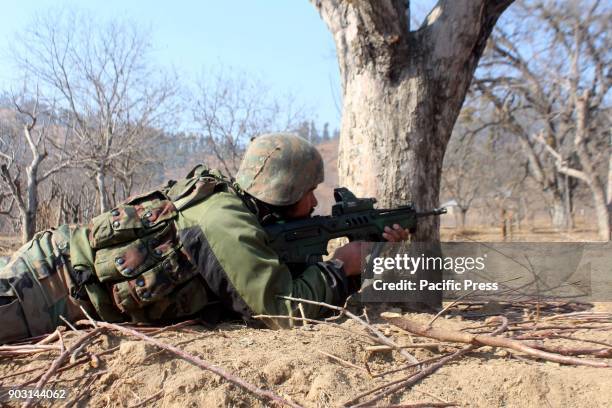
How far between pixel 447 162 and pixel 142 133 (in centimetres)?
1633

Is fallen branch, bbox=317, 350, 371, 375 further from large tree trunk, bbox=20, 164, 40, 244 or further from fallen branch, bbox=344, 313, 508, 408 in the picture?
large tree trunk, bbox=20, 164, 40, 244

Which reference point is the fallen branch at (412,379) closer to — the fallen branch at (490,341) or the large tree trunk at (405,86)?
the fallen branch at (490,341)

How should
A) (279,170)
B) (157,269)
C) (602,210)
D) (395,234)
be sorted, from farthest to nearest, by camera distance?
(602,210) → (395,234) → (279,170) → (157,269)

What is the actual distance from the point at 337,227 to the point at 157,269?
105 centimetres

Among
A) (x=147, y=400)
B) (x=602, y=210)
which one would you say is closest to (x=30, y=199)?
(x=147, y=400)

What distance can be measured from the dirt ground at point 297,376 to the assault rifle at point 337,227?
2.02 feet

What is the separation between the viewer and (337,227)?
293cm

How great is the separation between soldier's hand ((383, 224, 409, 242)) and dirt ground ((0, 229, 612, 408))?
85cm

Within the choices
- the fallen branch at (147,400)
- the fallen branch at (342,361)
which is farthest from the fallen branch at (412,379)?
the fallen branch at (147,400)

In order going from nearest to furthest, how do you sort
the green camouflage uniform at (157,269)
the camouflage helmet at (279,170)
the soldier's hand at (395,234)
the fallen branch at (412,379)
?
1. the fallen branch at (412,379)
2. the green camouflage uniform at (157,269)
3. the camouflage helmet at (279,170)
4. the soldier's hand at (395,234)

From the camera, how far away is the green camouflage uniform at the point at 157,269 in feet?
7.75

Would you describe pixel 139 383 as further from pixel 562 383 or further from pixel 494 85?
pixel 494 85

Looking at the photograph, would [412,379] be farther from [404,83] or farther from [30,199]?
[30,199]

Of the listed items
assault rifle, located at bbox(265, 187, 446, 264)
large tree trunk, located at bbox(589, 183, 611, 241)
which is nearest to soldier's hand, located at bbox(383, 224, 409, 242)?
assault rifle, located at bbox(265, 187, 446, 264)
